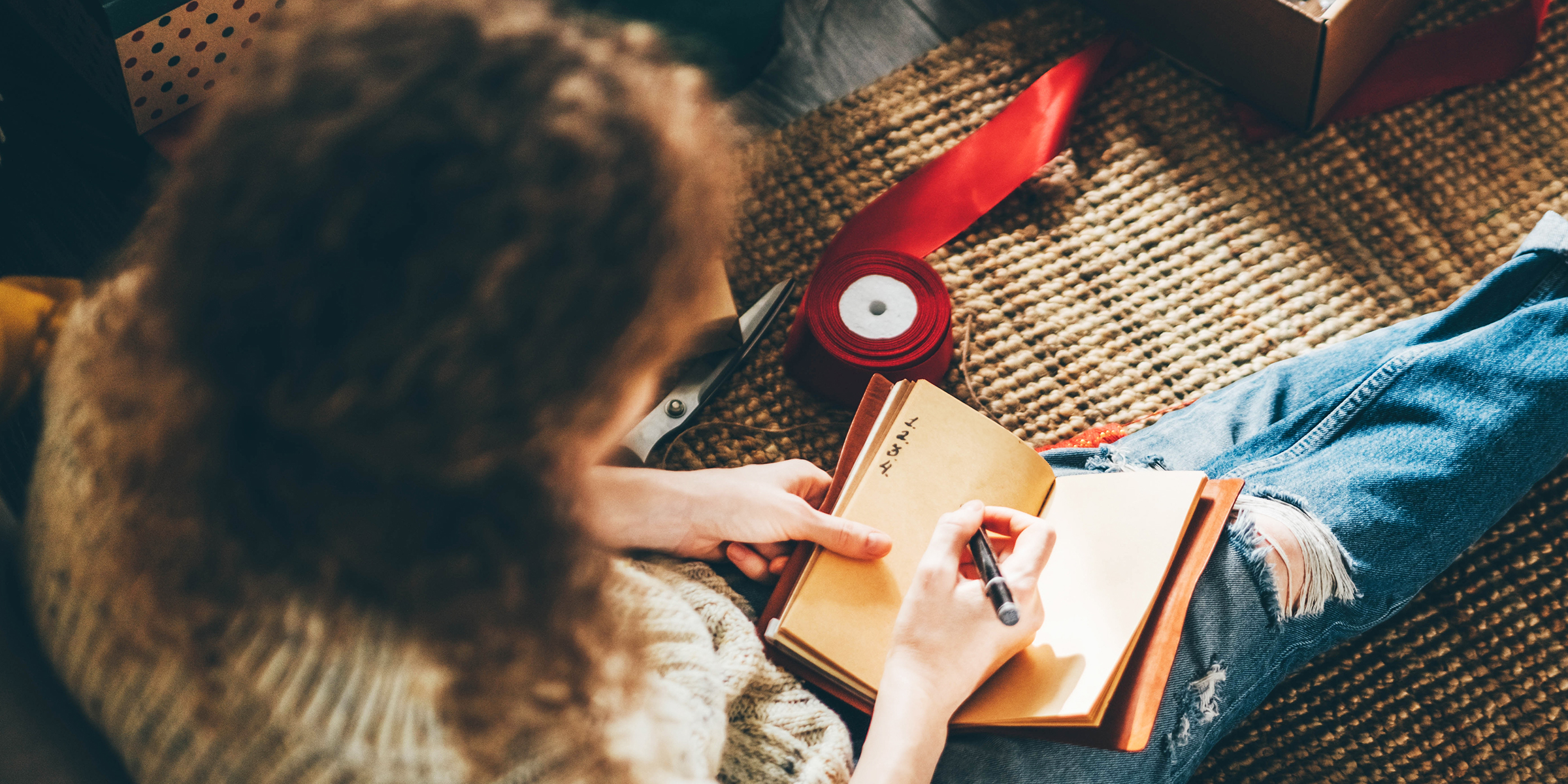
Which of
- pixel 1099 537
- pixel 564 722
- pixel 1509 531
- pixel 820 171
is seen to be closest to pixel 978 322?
pixel 820 171

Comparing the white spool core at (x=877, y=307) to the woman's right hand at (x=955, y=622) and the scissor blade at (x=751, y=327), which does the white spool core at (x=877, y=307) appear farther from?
the woman's right hand at (x=955, y=622)

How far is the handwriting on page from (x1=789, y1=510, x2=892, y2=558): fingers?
0.06m

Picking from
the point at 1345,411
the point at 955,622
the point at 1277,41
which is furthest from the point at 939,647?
the point at 1277,41

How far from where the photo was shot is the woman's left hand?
65 cm

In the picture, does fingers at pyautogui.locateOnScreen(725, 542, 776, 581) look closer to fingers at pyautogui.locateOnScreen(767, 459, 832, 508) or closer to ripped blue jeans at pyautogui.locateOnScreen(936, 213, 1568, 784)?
fingers at pyautogui.locateOnScreen(767, 459, 832, 508)

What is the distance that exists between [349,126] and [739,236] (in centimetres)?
61

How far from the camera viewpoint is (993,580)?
602 millimetres

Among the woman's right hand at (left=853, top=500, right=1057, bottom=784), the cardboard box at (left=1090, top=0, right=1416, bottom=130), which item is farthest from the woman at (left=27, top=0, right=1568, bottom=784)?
the cardboard box at (left=1090, top=0, right=1416, bottom=130)

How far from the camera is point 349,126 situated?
1.17 ft

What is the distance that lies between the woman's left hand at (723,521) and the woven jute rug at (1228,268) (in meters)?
0.18

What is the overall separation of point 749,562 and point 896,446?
0.14 m

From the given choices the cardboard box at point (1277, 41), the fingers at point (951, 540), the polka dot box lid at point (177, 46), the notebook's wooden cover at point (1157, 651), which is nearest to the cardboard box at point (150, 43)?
the polka dot box lid at point (177, 46)

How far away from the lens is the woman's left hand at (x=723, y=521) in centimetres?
65

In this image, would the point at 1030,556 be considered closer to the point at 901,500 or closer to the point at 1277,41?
the point at 901,500
